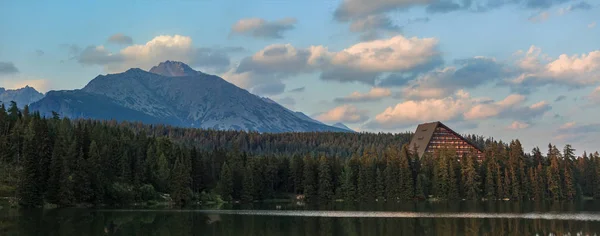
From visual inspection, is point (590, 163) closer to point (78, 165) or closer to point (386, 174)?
point (386, 174)

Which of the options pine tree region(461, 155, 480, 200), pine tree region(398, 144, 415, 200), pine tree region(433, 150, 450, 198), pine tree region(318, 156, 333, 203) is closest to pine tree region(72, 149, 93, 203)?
pine tree region(318, 156, 333, 203)

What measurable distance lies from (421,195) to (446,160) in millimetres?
14206

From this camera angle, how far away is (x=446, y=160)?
179 meters

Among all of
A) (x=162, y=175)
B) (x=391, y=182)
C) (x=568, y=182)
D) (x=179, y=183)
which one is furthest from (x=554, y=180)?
(x=162, y=175)

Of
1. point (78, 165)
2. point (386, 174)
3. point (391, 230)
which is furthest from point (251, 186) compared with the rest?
point (391, 230)

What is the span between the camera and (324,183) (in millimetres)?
176625

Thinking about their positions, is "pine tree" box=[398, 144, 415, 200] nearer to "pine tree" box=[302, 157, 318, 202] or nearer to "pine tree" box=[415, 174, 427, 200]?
"pine tree" box=[415, 174, 427, 200]

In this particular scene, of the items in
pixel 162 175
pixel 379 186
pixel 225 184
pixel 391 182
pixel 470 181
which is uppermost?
pixel 162 175

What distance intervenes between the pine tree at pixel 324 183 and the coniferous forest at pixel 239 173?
29cm

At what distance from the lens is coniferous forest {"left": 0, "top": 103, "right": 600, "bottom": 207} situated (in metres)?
127

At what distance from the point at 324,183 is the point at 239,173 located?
2468 centimetres

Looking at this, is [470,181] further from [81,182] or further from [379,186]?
[81,182]

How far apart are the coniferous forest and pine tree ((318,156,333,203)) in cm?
29

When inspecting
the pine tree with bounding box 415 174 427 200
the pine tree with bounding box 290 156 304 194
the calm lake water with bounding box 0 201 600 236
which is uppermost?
the pine tree with bounding box 290 156 304 194
